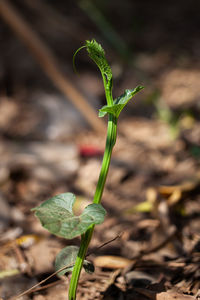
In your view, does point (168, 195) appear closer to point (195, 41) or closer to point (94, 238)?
point (94, 238)

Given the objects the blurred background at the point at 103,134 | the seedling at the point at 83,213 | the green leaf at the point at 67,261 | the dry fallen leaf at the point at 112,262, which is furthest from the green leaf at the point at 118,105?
the dry fallen leaf at the point at 112,262

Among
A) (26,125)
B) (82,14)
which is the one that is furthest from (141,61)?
(26,125)

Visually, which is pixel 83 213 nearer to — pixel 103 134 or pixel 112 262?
pixel 112 262

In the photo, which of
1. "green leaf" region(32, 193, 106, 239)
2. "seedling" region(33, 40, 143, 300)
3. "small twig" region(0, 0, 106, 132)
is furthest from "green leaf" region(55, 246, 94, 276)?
"small twig" region(0, 0, 106, 132)

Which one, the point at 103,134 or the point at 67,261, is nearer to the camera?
the point at 67,261

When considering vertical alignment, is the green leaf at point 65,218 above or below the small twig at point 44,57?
below

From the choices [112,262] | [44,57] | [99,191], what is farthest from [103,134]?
[99,191]

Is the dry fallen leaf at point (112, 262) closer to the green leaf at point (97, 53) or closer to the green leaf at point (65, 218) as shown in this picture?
the green leaf at point (65, 218)

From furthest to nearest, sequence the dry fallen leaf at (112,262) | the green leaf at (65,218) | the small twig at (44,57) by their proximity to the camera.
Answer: the small twig at (44,57) → the dry fallen leaf at (112,262) → the green leaf at (65,218)

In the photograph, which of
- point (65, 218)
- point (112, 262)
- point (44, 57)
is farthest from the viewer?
point (44, 57)
